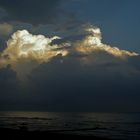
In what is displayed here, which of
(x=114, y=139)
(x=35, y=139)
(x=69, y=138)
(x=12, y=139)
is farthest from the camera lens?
(x=114, y=139)

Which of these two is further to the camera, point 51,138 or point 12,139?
point 51,138

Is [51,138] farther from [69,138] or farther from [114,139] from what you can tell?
[114,139]

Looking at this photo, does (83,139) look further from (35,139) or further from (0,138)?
(0,138)

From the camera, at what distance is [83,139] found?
2251 inches

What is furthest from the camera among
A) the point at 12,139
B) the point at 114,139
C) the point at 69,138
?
the point at 114,139

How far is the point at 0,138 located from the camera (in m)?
48.1

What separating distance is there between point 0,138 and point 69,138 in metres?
12.9

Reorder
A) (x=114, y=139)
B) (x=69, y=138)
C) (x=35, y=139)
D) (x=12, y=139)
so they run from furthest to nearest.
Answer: (x=114, y=139) → (x=69, y=138) → (x=35, y=139) → (x=12, y=139)

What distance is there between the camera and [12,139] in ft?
157

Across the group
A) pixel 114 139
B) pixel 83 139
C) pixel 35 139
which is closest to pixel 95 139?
pixel 83 139

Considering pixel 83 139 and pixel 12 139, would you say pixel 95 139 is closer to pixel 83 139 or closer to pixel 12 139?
pixel 83 139

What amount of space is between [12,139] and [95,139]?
16004 millimetres

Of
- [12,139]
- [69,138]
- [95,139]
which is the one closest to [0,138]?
[12,139]

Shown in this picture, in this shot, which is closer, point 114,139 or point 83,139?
point 83,139
